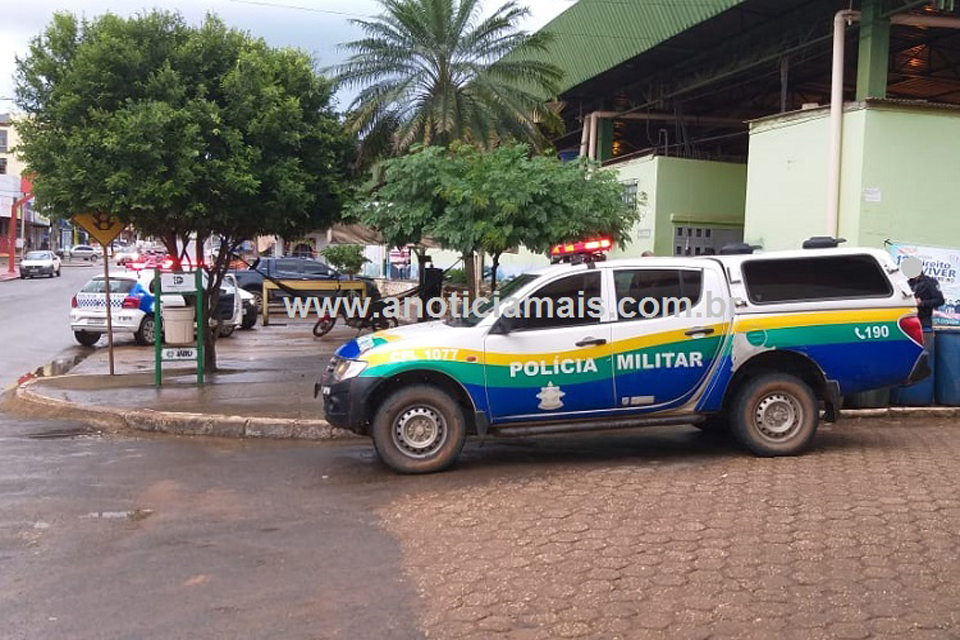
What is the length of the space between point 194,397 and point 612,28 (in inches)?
598

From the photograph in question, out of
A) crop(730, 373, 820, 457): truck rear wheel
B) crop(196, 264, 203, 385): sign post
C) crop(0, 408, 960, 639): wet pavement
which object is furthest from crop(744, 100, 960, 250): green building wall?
crop(196, 264, 203, 385): sign post

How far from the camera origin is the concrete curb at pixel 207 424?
9008 mm

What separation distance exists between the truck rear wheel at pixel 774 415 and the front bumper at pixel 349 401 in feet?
10.5

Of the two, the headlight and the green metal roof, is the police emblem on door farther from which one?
the green metal roof

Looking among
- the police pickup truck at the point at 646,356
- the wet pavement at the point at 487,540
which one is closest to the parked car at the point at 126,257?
the wet pavement at the point at 487,540

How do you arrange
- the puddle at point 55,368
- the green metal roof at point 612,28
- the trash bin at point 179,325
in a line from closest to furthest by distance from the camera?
the trash bin at point 179,325 → the puddle at point 55,368 → the green metal roof at point 612,28

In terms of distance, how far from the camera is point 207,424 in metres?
9.20

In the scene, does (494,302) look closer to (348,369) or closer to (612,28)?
(348,369)

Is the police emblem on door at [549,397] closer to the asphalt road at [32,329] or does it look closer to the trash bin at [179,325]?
the trash bin at [179,325]

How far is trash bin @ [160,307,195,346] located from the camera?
1266 cm

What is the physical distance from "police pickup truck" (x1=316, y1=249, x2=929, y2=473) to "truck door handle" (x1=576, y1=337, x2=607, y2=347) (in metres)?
0.01

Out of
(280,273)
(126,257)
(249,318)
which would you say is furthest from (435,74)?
(126,257)

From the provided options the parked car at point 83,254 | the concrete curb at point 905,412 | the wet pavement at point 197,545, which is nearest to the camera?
the wet pavement at point 197,545

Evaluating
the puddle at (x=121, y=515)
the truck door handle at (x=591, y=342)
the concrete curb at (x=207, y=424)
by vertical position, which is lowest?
the puddle at (x=121, y=515)
